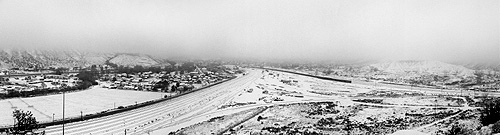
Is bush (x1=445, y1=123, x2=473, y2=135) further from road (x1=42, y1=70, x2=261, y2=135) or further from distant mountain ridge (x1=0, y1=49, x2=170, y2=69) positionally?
distant mountain ridge (x1=0, y1=49, x2=170, y2=69)

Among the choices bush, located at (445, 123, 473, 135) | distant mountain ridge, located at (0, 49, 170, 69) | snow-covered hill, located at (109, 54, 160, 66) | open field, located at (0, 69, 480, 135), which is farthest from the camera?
snow-covered hill, located at (109, 54, 160, 66)

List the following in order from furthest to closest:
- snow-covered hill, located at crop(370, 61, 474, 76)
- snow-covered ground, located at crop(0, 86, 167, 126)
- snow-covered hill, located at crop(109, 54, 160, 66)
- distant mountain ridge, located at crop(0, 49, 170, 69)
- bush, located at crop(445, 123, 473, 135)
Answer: snow-covered hill, located at crop(109, 54, 160, 66) < distant mountain ridge, located at crop(0, 49, 170, 69) < snow-covered hill, located at crop(370, 61, 474, 76) < snow-covered ground, located at crop(0, 86, 167, 126) < bush, located at crop(445, 123, 473, 135)

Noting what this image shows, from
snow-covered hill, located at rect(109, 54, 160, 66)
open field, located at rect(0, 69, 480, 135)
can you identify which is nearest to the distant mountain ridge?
snow-covered hill, located at rect(109, 54, 160, 66)

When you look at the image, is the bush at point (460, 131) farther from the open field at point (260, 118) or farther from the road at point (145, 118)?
the road at point (145, 118)

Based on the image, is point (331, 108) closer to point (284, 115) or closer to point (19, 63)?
point (284, 115)

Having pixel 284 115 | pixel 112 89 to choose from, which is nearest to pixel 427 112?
pixel 284 115

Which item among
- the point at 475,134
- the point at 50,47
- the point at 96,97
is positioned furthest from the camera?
the point at 50,47
